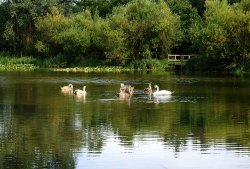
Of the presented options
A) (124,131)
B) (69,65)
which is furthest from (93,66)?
(124,131)

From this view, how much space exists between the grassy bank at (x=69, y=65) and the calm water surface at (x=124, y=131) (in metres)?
32.6

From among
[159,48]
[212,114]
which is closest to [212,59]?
[159,48]

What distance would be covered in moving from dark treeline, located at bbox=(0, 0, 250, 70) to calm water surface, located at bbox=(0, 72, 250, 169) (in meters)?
27.7

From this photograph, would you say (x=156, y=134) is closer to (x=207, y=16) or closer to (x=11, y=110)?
(x=11, y=110)

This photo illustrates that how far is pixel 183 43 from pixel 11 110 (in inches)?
2027

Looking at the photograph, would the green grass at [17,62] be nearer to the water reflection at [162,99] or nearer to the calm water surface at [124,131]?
the calm water surface at [124,131]

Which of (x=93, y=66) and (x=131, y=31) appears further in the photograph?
(x=93, y=66)

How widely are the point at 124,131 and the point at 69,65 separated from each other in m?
56.7

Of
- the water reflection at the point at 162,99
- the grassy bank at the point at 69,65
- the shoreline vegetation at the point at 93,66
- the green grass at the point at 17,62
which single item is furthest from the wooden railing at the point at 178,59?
the water reflection at the point at 162,99

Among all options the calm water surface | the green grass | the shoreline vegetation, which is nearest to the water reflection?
the calm water surface

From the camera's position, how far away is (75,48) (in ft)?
255

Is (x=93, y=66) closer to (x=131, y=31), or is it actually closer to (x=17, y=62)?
(x=131, y=31)

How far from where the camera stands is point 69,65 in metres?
78.1

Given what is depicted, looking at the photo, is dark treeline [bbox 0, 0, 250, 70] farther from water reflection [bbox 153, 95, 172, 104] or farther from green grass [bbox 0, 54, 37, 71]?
water reflection [bbox 153, 95, 172, 104]
